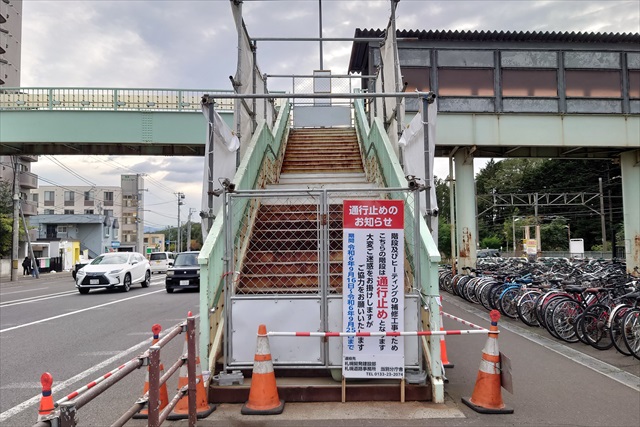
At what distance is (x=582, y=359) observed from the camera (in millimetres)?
7254

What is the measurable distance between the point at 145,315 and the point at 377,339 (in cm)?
878

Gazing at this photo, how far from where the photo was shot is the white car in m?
17.7

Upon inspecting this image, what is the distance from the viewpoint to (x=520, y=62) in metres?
16.4

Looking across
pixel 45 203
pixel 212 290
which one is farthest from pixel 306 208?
pixel 45 203

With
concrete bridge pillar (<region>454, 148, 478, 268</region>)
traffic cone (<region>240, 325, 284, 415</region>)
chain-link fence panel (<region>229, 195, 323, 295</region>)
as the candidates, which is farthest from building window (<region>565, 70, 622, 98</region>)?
traffic cone (<region>240, 325, 284, 415</region>)

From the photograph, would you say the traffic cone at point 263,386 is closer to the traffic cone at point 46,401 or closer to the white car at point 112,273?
the traffic cone at point 46,401

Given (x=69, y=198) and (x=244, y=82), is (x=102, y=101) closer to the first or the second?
(x=244, y=82)

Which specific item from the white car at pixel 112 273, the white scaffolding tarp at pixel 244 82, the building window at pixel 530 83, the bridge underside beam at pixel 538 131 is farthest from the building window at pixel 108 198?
the white scaffolding tarp at pixel 244 82

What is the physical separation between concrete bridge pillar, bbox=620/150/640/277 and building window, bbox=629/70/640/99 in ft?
6.40

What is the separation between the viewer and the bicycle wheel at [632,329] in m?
7.34

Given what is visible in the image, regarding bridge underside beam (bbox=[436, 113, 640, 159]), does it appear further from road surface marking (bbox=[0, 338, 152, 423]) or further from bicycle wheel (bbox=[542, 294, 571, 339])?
road surface marking (bbox=[0, 338, 152, 423])

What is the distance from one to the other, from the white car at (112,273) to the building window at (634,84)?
19.6 m

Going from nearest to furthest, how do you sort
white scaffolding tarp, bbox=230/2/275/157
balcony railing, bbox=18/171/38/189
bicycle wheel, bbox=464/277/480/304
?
white scaffolding tarp, bbox=230/2/275/157 → bicycle wheel, bbox=464/277/480/304 → balcony railing, bbox=18/171/38/189

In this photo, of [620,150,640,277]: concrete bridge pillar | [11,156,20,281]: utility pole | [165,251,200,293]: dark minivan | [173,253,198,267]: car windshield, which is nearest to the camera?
[620,150,640,277]: concrete bridge pillar
